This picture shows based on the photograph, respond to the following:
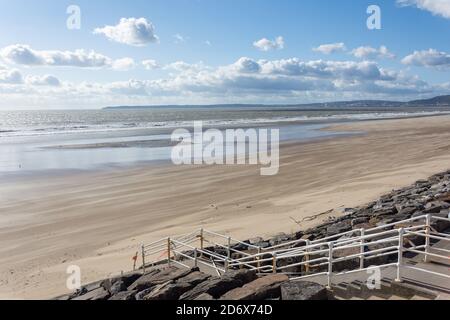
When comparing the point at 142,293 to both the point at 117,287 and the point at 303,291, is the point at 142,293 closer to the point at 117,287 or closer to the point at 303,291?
the point at 117,287

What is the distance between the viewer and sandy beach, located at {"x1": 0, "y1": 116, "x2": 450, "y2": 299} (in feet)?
38.1

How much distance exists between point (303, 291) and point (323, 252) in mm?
2223

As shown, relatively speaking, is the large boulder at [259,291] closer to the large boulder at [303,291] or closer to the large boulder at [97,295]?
the large boulder at [303,291]

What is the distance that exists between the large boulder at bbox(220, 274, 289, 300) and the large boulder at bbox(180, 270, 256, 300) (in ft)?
1.01

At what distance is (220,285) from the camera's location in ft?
23.1

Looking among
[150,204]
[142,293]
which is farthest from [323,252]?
[150,204]

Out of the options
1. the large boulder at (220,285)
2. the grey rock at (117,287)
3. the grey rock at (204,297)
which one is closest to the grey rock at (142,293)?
the grey rock at (117,287)

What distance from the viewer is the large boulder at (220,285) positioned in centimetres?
697

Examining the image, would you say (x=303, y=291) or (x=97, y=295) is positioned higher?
(x=303, y=291)

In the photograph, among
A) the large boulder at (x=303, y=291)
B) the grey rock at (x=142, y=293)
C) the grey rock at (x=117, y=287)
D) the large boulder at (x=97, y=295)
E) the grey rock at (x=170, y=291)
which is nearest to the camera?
the large boulder at (x=303, y=291)

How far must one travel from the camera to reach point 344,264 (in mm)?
7352

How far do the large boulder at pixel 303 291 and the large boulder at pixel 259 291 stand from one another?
0.91ft
